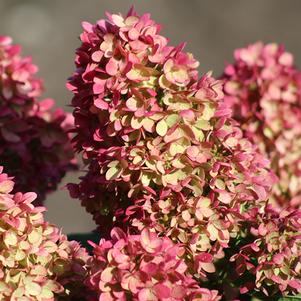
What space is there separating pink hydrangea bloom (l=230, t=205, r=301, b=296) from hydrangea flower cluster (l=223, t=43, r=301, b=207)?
26.9 inches

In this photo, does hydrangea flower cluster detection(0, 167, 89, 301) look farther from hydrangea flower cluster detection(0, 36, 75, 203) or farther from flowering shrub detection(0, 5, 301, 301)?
hydrangea flower cluster detection(0, 36, 75, 203)

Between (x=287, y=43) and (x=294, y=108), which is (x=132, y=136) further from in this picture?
(x=287, y=43)

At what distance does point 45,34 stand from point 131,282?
5623 mm

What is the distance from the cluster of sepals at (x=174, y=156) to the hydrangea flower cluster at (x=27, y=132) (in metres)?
0.52

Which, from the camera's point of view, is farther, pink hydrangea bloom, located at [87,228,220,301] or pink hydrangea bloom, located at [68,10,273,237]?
pink hydrangea bloom, located at [68,10,273,237]

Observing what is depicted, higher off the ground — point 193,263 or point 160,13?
point 160,13

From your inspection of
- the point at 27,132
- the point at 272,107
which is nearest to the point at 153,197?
the point at 27,132

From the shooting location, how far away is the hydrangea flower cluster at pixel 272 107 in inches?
98.0

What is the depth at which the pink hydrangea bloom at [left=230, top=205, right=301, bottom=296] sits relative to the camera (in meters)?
1.75

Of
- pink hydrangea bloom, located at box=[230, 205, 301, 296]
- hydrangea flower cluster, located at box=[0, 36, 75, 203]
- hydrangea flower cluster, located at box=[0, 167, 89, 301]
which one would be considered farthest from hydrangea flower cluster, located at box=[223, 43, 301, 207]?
hydrangea flower cluster, located at box=[0, 167, 89, 301]

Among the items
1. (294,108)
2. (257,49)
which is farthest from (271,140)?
(257,49)

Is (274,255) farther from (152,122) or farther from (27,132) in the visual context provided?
(27,132)

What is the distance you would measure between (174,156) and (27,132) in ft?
2.49

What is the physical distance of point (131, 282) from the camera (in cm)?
150
